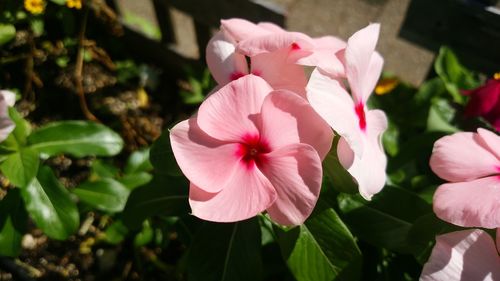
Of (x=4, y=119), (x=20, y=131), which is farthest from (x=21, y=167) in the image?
(x=4, y=119)

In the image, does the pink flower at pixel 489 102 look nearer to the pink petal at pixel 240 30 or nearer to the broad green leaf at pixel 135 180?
the pink petal at pixel 240 30

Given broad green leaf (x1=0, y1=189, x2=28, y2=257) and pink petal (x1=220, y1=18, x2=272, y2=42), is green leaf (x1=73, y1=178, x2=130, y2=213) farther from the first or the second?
pink petal (x1=220, y1=18, x2=272, y2=42)

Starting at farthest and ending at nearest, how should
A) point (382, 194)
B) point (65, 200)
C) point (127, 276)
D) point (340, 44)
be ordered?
1. point (127, 276)
2. point (65, 200)
3. point (382, 194)
4. point (340, 44)

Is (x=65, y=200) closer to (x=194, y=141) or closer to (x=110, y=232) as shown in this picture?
(x=110, y=232)

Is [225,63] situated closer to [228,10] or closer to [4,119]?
[4,119]

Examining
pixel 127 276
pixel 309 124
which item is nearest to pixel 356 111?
pixel 309 124
